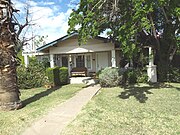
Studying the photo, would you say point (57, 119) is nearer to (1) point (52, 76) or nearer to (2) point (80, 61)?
(1) point (52, 76)

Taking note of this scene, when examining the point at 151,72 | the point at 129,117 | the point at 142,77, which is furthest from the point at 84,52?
the point at 129,117

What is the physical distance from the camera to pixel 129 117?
25.7 feet

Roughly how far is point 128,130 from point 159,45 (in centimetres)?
1200

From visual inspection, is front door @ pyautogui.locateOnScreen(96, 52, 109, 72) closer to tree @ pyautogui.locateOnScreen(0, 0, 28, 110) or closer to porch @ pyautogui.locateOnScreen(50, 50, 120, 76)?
porch @ pyautogui.locateOnScreen(50, 50, 120, 76)

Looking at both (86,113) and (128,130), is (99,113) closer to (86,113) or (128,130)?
(86,113)

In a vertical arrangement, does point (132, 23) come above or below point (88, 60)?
above

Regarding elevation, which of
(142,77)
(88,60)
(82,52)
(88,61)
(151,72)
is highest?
(82,52)

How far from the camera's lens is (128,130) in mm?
6594

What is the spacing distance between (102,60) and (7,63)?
14565mm

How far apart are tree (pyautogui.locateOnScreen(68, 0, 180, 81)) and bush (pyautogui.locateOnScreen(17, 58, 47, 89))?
527 cm

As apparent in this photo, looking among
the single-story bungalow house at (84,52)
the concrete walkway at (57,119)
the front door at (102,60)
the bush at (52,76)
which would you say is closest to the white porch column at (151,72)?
the single-story bungalow house at (84,52)

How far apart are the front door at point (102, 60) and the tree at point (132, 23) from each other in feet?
13.9

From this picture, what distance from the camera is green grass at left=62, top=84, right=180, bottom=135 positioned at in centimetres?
655

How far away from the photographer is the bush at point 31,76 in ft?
55.2
